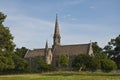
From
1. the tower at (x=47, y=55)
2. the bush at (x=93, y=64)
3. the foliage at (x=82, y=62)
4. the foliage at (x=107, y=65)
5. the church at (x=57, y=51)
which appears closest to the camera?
the bush at (x=93, y=64)

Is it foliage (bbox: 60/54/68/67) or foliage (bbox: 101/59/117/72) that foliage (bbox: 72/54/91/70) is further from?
foliage (bbox: 60/54/68/67)

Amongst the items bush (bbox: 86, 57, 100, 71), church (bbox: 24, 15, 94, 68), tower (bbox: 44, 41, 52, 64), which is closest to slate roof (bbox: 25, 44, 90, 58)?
church (bbox: 24, 15, 94, 68)

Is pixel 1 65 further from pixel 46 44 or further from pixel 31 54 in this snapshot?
pixel 31 54

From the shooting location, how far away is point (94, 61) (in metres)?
95.2

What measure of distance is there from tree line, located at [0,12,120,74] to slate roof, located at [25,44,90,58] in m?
6.81

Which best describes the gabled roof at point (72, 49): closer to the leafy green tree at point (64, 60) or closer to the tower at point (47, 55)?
the tower at point (47, 55)

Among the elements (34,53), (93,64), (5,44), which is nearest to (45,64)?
(93,64)

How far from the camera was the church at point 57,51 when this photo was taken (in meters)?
122

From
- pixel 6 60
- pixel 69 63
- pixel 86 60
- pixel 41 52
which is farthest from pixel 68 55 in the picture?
pixel 6 60

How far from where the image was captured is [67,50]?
127 meters

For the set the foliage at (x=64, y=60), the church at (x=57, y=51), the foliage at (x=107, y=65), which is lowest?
the foliage at (x=107, y=65)

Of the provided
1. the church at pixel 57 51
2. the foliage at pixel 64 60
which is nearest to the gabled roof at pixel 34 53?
the church at pixel 57 51

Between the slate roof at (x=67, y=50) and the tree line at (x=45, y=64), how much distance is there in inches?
268

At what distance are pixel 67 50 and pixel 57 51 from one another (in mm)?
5248
